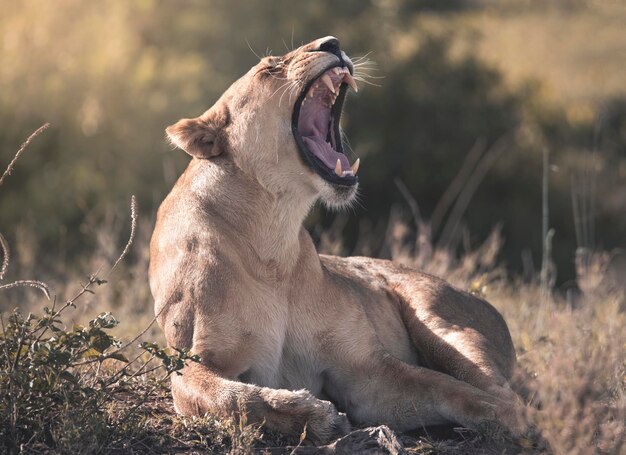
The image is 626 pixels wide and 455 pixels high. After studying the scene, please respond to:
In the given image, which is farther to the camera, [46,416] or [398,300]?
[398,300]

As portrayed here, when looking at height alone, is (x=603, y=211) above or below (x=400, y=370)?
below

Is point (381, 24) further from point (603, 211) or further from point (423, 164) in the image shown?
point (603, 211)

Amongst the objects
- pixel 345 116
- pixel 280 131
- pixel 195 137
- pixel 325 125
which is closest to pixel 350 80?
pixel 325 125

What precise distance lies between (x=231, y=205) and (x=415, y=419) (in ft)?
4.07

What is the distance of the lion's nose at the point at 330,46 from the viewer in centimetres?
509

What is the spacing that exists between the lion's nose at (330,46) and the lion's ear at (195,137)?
26.2 inches

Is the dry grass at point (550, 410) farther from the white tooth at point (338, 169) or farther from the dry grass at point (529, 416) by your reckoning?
the white tooth at point (338, 169)

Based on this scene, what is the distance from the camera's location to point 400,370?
4.74 meters

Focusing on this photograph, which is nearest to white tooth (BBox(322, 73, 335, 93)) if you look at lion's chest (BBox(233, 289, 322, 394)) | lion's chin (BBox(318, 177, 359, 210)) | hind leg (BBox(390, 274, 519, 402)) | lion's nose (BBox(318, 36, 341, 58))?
lion's nose (BBox(318, 36, 341, 58))

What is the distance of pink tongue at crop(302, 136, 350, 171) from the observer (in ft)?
16.5

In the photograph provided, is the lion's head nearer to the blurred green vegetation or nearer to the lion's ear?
the lion's ear

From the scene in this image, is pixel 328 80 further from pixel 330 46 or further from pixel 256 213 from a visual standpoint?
pixel 256 213

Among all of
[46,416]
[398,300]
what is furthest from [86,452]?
[398,300]

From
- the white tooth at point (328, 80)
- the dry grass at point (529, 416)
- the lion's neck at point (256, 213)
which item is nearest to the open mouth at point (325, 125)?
the white tooth at point (328, 80)
